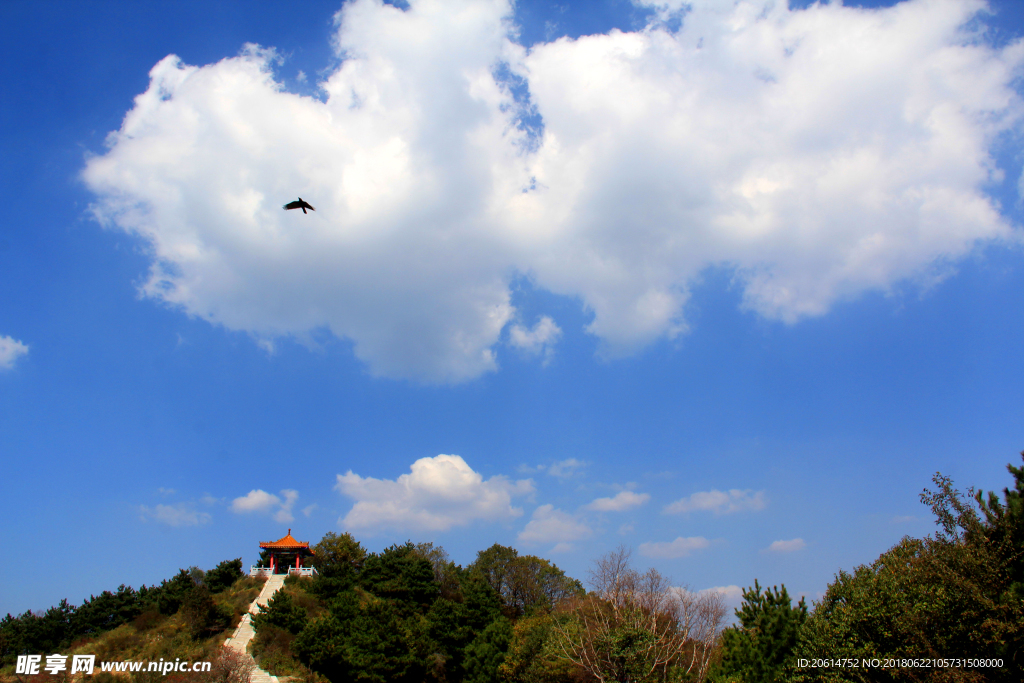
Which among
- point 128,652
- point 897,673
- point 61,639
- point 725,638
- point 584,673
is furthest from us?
point 61,639

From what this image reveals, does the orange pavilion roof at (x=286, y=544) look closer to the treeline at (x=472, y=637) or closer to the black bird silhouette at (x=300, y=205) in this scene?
the treeline at (x=472, y=637)

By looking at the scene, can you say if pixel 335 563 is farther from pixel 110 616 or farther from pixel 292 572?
pixel 110 616

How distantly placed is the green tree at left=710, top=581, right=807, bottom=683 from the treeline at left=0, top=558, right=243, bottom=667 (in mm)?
40466

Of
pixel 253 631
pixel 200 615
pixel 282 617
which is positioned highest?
pixel 200 615

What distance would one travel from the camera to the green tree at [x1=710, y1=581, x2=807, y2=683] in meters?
24.0

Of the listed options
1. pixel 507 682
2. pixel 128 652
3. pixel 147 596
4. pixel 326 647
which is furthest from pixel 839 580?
pixel 147 596

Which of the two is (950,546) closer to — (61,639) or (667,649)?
(667,649)

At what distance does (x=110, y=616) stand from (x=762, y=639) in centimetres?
5501

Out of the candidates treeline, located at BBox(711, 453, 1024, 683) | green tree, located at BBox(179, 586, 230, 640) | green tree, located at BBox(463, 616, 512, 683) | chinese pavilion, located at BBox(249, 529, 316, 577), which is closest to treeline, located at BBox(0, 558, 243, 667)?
green tree, located at BBox(179, 586, 230, 640)

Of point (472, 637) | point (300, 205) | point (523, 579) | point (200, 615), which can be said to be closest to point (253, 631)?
point (200, 615)

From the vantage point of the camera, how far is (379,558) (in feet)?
179

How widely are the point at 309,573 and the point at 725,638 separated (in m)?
43.8

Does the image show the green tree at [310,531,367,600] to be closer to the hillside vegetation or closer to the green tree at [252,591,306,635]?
the hillside vegetation

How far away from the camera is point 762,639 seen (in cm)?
2500
